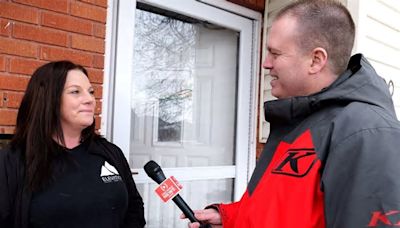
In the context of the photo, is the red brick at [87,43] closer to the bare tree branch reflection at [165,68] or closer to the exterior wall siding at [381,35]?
the bare tree branch reflection at [165,68]

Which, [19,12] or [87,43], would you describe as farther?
[87,43]

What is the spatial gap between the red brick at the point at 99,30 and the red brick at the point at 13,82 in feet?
1.69

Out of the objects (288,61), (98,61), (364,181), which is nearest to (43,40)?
(98,61)

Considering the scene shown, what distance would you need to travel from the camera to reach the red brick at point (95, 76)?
2.46 meters

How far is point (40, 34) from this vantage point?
221cm

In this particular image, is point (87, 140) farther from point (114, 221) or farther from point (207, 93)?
point (207, 93)

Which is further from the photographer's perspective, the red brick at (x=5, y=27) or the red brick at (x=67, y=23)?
the red brick at (x=67, y=23)

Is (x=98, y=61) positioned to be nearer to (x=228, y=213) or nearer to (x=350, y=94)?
(x=228, y=213)

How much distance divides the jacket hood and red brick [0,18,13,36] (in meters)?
1.54

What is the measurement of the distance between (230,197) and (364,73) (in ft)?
8.90

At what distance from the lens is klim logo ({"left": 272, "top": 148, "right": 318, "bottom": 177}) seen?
1062 mm

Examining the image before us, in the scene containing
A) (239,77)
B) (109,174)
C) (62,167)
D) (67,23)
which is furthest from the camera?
(239,77)

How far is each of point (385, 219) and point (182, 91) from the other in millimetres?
2517

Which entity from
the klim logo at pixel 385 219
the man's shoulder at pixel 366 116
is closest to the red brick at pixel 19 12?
the man's shoulder at pixel 366 116
